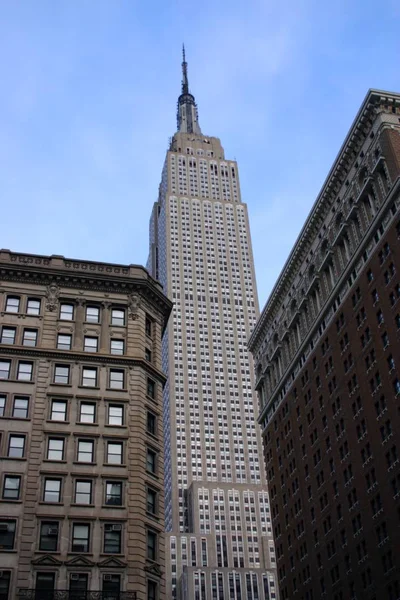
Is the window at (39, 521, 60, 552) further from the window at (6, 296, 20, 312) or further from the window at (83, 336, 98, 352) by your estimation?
the window at (6, 296, 20, 312)

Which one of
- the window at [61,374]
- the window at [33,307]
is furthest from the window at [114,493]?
the window at [33,307]

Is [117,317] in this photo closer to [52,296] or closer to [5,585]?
[52,296]

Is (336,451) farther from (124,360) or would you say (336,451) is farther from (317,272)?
(124,360)

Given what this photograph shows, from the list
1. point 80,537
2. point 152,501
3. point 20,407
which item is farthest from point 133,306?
point 80,537

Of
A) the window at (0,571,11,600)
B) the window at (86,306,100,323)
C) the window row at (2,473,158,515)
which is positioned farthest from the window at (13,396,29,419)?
the window at (0,571,11,600)

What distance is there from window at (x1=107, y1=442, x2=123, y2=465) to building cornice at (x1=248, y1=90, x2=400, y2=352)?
59.0 meters

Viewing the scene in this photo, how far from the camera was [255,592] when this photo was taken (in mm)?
195875

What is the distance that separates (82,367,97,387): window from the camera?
63.8m

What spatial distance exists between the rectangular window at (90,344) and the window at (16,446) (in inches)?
400

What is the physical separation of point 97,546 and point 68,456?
24.7 ft

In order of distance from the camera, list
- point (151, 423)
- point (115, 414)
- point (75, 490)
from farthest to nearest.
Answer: point (151, 423)
point (115, 414)
point (75, 490)

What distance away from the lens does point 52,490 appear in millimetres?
57062

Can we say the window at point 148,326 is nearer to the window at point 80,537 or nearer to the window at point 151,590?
the window at point 80,537

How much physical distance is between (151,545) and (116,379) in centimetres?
1423
